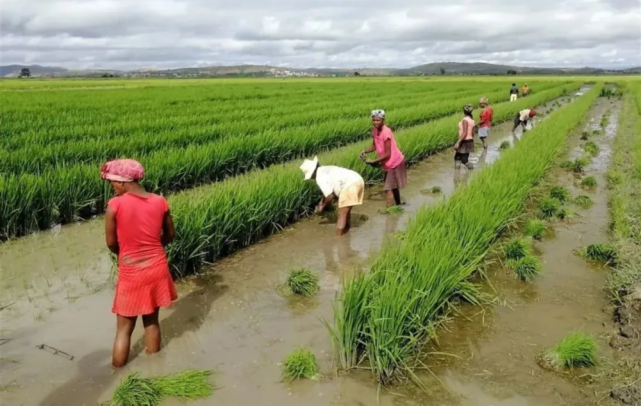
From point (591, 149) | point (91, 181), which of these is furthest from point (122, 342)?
point (591, 149)

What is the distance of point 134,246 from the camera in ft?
9.63

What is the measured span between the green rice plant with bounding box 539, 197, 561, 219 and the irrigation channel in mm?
792

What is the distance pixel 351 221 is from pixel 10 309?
364 centimetres

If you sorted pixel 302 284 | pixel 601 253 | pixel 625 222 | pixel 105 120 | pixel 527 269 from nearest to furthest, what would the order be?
pixel 302 284
pixel 527 269
pixel 601 253
pixel 625 222
pixel 105 120

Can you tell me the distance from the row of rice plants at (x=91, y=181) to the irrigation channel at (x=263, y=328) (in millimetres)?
365

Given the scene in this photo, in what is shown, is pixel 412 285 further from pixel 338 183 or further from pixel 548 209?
pixel 548 209

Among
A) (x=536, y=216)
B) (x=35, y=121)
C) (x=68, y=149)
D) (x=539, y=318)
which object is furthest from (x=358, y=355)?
(x=35, y=121)

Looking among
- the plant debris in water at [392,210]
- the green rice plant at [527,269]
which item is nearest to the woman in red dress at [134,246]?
the green rice plant at [527,269]

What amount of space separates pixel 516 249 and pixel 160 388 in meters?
3.37

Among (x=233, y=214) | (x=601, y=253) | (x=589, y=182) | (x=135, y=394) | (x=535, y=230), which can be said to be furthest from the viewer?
(x=589, y=182)

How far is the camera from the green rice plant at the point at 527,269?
4.33m

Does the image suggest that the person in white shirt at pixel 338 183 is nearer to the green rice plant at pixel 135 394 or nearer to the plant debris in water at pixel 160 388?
the plant debris in water at pixel 160 388

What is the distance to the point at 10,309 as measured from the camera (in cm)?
369

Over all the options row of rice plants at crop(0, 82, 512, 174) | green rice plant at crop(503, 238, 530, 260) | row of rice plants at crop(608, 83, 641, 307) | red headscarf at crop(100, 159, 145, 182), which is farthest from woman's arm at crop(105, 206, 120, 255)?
row of rice plants at crop(0, 82, 512, 174)
